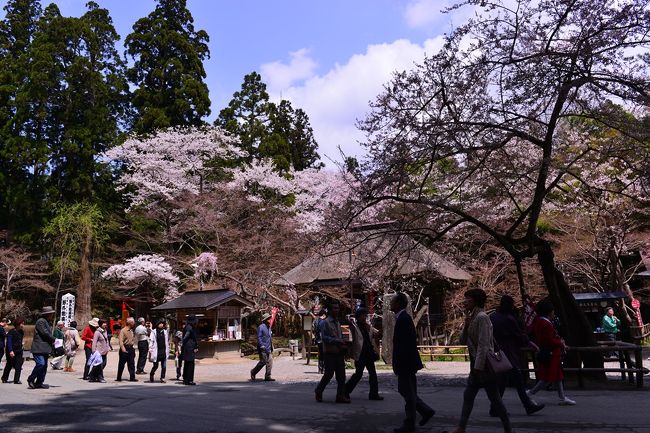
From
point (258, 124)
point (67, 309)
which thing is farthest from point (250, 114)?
point (67, 309)

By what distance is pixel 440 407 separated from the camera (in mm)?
9328

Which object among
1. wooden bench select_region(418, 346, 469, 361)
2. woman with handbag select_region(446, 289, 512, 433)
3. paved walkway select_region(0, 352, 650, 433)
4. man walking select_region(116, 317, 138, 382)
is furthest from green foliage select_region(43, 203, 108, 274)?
woman with handbag select_region(446, 289, 512, 433)

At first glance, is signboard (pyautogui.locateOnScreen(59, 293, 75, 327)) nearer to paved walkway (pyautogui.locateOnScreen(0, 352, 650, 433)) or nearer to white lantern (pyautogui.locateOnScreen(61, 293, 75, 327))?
white lantern (pyautogui.locateOnScreen(61, 293, 75, 327))

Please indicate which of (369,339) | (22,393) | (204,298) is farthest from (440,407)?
(204,298)

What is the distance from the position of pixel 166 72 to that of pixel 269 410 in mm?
32315

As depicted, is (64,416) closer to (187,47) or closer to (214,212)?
(214,212)

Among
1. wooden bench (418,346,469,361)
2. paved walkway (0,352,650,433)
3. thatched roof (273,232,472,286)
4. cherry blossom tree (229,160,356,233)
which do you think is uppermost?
cherry blossom tree (229,160,356,233)

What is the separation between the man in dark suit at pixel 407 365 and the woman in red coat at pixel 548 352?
2.75 m

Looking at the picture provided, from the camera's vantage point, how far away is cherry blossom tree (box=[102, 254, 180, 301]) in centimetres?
3075

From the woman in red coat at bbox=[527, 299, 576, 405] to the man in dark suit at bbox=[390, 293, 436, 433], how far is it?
2755 millimetres

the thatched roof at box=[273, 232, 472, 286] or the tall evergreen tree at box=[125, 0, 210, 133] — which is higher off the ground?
the tall evergreen tree at box=[125, 0, 210, 133]

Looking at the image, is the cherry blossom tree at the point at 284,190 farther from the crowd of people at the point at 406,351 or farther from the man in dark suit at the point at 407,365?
the man in dark suit at the point at 407,365

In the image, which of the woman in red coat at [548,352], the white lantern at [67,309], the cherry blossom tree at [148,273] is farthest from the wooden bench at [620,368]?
the white lantern at [67,309]

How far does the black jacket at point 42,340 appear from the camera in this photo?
11991 mm
